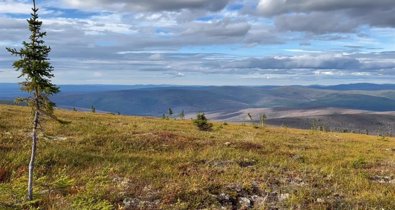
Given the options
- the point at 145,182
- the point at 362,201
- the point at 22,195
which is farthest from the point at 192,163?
the point at 22,195

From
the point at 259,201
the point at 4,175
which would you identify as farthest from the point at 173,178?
the point at 4,175

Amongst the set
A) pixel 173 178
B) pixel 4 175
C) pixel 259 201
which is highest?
pixel 4 175

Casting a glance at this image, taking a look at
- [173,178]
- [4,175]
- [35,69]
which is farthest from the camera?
[173,178]

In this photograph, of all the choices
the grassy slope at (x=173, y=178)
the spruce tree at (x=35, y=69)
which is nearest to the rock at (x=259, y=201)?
the grassy slope at (x=173, y=178)

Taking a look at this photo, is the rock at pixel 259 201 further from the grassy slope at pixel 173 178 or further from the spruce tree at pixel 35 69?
the spruce tree at pixel 35 69

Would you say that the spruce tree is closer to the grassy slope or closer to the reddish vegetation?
the grassy slope

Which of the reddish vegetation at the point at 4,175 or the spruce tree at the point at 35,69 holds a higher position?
the spruce tree at the point at 35,69

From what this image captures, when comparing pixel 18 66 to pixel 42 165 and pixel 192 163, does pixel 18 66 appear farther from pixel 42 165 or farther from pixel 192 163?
pixel 192 163

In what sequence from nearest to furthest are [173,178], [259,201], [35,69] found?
1. [35,69]
2. [259,201]
3. [173,178]

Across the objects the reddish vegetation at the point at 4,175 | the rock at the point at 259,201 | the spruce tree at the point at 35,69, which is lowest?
the rock at the point at 259,201

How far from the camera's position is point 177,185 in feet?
45.8

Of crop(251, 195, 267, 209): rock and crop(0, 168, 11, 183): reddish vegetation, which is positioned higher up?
crop(0, 168, 11, 183): reddish vegetation

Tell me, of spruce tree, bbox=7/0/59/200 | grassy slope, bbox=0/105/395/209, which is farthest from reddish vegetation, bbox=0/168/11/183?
spruce tree, bbox=7/0/59/200

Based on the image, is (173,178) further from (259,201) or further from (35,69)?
(35,69)
